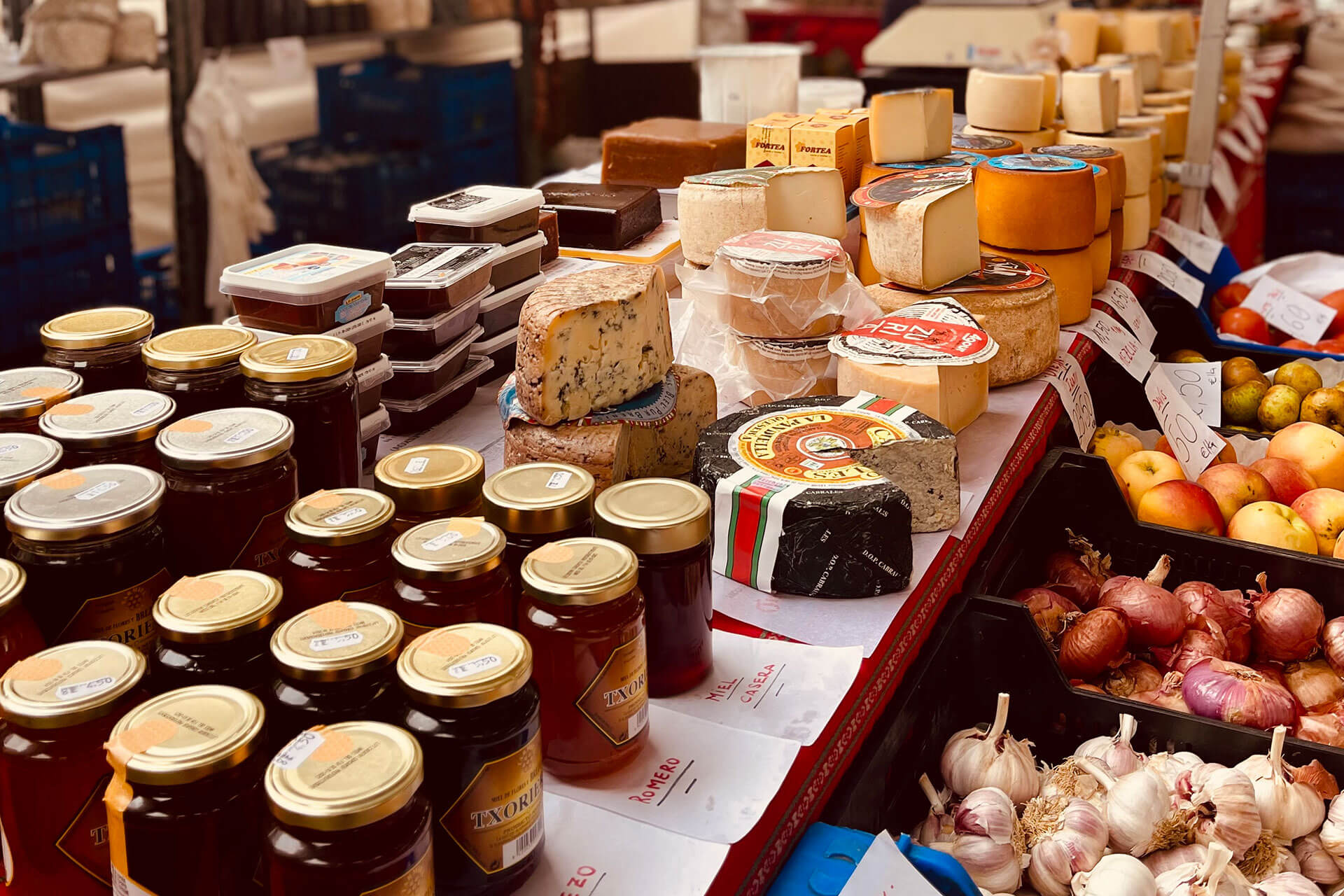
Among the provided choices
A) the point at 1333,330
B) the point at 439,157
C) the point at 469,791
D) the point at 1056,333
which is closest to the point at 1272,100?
the point at 1333,330

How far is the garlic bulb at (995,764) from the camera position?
144cm

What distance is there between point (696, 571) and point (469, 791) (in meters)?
0.37

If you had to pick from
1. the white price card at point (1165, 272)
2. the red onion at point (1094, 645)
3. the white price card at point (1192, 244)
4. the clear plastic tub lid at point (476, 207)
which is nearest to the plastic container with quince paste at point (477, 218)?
the clear plastic tub lid at point (476, 207)

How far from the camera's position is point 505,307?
2.00 meters

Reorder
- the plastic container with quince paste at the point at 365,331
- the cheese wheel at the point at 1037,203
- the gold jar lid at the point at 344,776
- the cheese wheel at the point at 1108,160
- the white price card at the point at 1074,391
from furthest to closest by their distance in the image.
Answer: the cheese wheel at the point at 1108,160, the cheese wheel at the point at 1037,203, the white price card at the point at 1074,391, the plastic container with quince paste at the point at 365,331, the gold jar lid at the point at 344,776

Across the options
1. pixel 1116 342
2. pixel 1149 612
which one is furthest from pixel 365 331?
pixel 1116 342

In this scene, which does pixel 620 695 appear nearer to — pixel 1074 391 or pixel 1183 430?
pixel 1074 391

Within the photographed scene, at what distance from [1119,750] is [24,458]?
125cm

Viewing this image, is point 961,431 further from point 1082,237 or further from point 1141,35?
point 1141,35

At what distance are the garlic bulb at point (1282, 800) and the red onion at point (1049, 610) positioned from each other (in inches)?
14.1

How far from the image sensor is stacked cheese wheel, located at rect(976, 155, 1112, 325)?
2.20 metres

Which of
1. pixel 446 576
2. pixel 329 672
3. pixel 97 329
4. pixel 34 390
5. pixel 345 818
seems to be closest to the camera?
pixel 345 818

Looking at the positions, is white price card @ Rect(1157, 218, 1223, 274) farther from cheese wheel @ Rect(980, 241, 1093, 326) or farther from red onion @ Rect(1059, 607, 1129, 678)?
red onion @ Rect(1059, 607, 1129, 678)

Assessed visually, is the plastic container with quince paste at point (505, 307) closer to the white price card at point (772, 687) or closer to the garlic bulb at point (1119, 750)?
the white price card at point (772, 687)
